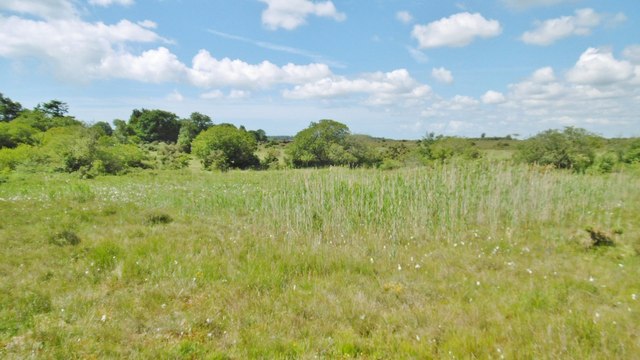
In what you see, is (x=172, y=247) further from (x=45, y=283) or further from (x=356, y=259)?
(x=356, y=259)

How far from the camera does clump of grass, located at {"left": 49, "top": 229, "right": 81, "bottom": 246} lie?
8205mm

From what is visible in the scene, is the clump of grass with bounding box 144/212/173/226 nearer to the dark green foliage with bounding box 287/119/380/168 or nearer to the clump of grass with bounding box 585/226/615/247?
the clump of grass with bounding box 585/226/615/247

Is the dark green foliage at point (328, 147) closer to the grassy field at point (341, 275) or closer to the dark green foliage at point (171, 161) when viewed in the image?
the dark green foliage at point (171, 161)

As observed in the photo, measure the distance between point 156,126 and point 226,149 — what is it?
129ft

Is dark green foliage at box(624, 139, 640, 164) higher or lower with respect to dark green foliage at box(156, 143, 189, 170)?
higher

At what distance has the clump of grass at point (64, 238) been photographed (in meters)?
8.21

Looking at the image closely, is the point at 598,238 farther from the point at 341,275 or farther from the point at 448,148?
the point at 448,148

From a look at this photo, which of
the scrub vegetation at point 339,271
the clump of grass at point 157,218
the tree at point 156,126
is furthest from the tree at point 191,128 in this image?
the clump of grass at point 157,218

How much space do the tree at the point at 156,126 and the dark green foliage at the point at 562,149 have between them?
2733 inches

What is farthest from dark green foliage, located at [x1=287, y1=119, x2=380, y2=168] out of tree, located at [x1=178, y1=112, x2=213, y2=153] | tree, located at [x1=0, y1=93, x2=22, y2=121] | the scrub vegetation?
tree, located at [x1=0, y1=93, x2=22, y2=121]

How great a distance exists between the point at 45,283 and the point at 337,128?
39238 mm

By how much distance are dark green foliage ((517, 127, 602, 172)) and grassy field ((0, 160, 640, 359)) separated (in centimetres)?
1438

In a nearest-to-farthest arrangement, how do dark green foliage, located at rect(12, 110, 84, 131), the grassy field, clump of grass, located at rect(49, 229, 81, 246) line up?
the grassy field, clump of grass, located at rect(49, 229, 81, 246), dark green foliage, located at rect(12, 110, 84, 131)

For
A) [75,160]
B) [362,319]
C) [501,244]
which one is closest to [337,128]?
[75,160]
